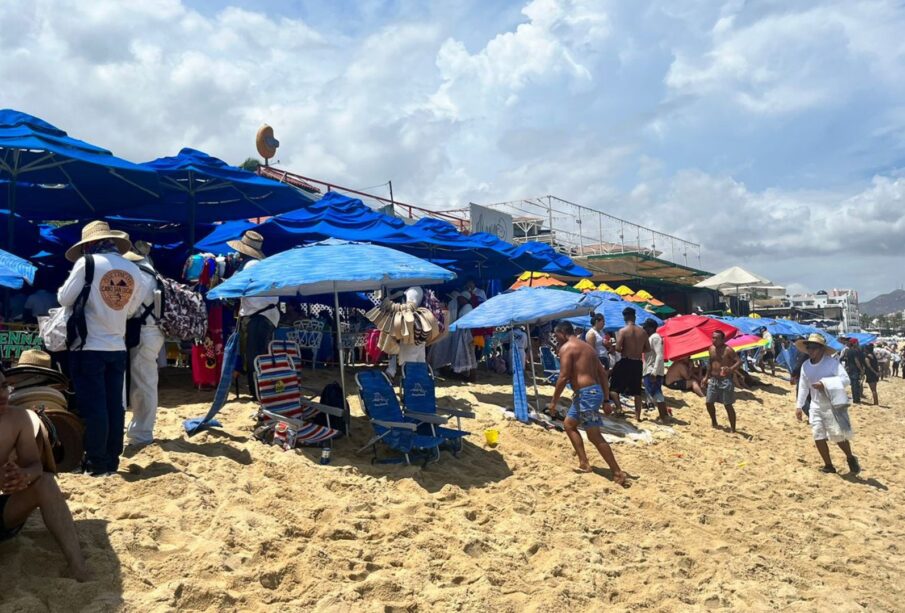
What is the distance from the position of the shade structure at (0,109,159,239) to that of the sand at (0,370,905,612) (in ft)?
7.93

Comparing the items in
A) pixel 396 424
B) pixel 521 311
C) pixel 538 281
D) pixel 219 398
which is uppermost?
pixel 538 281

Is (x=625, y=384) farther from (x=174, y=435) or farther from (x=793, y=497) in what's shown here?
(x=174, y=435)

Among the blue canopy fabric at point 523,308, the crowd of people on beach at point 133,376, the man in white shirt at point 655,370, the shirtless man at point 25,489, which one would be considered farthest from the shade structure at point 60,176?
the man in white shirt at point 655,370

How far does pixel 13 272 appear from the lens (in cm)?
475

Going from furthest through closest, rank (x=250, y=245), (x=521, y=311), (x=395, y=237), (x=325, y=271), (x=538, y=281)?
(x=538, y=281) → (x=395, y=237) → (x=521, y=311) → (x=250, y=245) → (x=325, y=271)

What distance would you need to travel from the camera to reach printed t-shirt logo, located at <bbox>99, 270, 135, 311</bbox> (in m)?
3.99

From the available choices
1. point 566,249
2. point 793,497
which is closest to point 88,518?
point 793,497

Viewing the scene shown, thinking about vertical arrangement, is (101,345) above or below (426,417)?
above

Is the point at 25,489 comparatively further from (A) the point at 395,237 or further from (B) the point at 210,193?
(A) the point at 395,237

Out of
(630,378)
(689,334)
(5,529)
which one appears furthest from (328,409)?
(689,334)

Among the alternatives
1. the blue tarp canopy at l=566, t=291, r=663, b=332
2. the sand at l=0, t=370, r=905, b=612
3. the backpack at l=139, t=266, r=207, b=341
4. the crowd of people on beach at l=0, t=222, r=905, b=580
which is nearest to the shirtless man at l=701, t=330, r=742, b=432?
the crowd of people on beach at l=0, t=222, r=905, b=580

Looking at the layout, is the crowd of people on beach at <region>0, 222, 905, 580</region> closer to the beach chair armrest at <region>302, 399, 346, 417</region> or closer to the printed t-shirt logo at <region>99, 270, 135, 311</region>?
the printed t-shirt logo at <region>99, 270, 135, 311</region>

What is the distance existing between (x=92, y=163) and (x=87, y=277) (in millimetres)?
2786

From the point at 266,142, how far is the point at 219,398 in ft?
42.7
